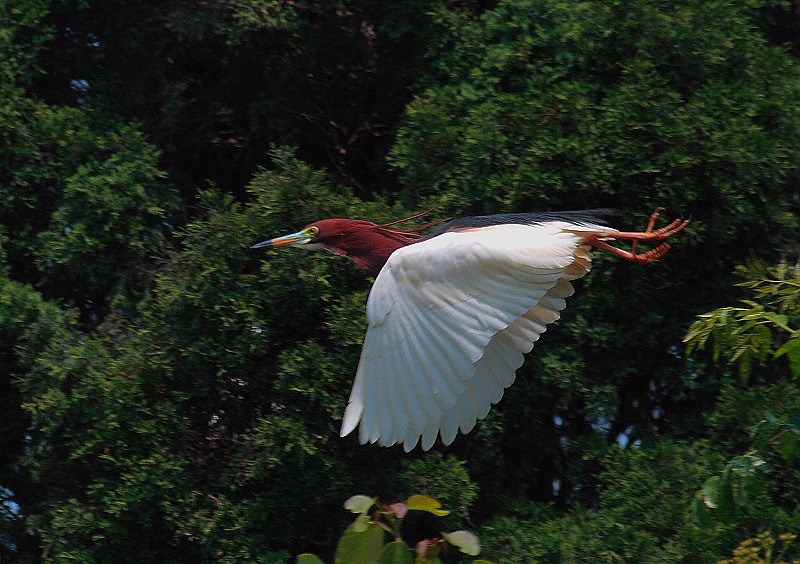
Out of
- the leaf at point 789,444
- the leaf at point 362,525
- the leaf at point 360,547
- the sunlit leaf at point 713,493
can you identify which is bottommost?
the sunlit leaf at point 713,493

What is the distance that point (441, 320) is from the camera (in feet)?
10.1

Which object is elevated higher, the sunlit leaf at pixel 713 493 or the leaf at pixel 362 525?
the leaf at pixel 362 525

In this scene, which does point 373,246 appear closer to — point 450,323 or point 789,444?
point 450,323

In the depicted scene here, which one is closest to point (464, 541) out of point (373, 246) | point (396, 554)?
point (396, 554)

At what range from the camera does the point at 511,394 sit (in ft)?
14.5

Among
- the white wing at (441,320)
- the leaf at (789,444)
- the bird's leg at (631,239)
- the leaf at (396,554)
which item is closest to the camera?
the leaf at (396,554)

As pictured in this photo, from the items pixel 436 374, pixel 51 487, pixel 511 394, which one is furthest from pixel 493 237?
pixel 51 487

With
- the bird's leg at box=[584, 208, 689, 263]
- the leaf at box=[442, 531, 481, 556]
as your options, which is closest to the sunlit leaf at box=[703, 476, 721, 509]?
the bird's leg at box=[584, 208, 689, 263]

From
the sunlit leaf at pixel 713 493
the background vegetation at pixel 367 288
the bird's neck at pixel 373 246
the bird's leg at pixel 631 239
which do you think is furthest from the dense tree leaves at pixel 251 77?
the sunlit leaf at pixel 713 493

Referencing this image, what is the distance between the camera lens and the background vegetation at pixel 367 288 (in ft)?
13.5

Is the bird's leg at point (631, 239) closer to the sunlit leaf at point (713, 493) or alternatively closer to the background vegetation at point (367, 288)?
the background vegetation at point (367, 288)

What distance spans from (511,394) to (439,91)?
1.23 metres

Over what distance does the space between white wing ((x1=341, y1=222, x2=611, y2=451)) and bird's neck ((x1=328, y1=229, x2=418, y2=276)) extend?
0.83 feet

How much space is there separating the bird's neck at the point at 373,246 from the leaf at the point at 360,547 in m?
1.55
